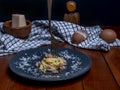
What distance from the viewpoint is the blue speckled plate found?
76 centimetres

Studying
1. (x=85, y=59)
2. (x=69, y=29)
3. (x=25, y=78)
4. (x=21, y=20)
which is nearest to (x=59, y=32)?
(x=69, y=29)

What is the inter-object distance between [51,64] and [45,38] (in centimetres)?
30

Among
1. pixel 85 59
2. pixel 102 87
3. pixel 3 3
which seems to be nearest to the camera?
pixel 102 87

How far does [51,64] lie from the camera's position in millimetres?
809

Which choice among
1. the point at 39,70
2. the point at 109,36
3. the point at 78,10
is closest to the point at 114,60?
the point at 109,36

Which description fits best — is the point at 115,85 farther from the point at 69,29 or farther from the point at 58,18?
the point at 58,18

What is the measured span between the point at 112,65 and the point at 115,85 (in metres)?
0.14

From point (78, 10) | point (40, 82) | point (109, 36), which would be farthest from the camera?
point (78, 10)

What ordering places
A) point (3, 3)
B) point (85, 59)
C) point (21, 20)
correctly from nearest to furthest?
point (85, 59), point (21, 20), point (3, 3)

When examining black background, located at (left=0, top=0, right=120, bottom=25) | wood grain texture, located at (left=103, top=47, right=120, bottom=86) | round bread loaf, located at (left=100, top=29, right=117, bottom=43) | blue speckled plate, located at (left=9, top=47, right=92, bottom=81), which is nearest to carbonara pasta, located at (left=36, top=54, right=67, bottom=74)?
blue speckled plate, located at (left=9, top=47, right=92, bottom=81)

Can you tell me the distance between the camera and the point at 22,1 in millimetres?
1276

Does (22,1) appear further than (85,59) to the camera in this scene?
Yes

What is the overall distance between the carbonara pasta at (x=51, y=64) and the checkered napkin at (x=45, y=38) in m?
0.19

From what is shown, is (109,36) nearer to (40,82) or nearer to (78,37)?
(78,37)
